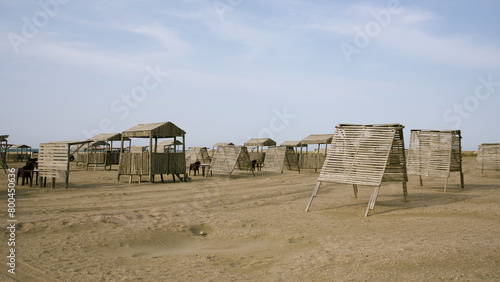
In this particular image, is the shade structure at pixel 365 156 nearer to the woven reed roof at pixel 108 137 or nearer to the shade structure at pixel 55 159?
the shade structure at pixel 55 159

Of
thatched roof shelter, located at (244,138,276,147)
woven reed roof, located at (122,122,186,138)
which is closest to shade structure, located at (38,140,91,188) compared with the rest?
woven reed roof, located at (122,122,186,138)

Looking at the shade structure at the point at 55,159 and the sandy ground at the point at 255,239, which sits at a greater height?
the shade structure at the point at 55,159

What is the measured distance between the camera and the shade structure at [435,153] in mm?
13469

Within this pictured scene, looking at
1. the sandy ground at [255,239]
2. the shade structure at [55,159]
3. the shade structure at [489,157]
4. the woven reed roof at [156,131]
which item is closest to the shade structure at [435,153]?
the sandy ground at [255,239]

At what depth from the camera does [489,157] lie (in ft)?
71.6

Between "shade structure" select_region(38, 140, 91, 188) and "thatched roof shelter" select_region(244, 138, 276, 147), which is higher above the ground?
"thatched roof shelter" select_region(244, 138, 276, 147)

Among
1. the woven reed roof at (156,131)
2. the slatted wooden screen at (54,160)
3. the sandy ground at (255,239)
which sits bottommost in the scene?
the sandy ground at (255,239)

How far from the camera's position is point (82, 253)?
5.66 meters

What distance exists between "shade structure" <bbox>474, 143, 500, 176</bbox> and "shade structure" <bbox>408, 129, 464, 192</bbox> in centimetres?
935

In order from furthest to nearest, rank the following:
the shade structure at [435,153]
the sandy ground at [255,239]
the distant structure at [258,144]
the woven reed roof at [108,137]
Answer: the distant structure at [258,144] < the woven reed roof at [108,137] < the shade structure at [435,153] < the sandy ground at [255,239]

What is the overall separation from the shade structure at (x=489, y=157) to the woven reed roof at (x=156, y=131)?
16586mm

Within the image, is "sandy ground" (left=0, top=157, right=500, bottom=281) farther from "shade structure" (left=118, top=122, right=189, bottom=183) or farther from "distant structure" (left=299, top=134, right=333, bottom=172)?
"distant structure" (left=299, top=134, right=333, bottom=172)

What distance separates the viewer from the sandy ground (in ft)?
15.5

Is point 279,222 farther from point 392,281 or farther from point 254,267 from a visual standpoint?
point 392,281
